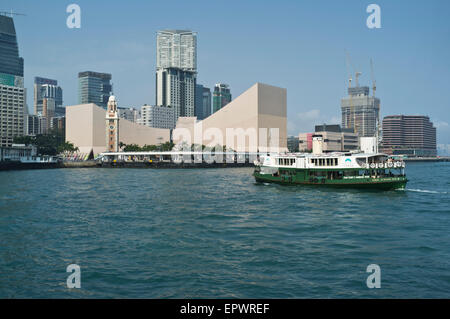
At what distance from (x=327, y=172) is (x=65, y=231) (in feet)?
84.8

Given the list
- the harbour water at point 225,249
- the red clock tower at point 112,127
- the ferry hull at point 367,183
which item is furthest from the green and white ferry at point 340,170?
the red clock tower at point 112,127

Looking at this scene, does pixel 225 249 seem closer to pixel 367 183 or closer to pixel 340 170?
pixel 367 183

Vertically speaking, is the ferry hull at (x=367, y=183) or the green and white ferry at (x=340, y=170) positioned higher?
the green and white ferry at (x=340, y=170)

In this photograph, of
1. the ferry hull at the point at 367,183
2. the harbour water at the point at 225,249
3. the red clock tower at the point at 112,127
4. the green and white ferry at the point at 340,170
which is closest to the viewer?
the harbour water at the point at 225,249

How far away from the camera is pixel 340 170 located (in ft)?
122

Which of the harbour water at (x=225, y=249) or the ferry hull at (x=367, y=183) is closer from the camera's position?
the harbour water at (x=225, y=249)

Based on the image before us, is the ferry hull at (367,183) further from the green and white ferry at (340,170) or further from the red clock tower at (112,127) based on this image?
the red clock tower at (112,127)

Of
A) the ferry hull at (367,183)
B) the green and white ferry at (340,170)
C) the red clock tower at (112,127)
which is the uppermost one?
the red clock tower at (112,127)

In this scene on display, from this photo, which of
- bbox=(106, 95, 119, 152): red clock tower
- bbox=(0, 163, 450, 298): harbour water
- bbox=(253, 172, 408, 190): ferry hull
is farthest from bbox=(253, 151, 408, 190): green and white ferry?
bbox=(106, 95, 119, 152): red clock tower

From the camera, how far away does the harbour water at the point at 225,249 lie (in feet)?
34.8

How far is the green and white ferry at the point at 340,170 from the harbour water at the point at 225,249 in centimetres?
789

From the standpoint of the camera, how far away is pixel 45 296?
33.3ft

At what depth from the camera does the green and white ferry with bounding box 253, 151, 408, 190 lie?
34969mm

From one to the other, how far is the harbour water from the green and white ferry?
789 cm
